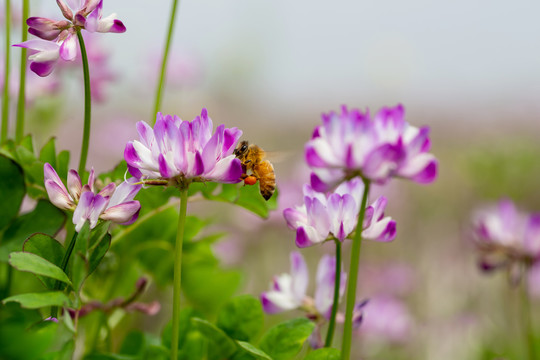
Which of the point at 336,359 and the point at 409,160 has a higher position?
the point at 409,160

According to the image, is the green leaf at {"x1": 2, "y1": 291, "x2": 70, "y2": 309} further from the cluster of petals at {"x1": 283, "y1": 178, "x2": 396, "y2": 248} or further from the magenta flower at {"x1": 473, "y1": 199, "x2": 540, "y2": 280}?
the magenta flower at {"x1": 473, "y1": 199, "x2": 540, "y2": 280}

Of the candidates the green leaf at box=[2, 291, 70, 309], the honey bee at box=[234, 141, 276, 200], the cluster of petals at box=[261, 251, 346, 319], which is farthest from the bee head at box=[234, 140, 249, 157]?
the green leaf at box=[2, 291, 70, 309]

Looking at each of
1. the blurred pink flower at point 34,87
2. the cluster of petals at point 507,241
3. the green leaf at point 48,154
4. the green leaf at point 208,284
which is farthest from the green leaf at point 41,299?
the cluster of petals at point 507,241

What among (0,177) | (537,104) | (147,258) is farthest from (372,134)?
(537,104)

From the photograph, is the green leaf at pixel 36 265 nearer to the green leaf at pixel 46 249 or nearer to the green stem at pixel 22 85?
the green leaf at pixel 46 249

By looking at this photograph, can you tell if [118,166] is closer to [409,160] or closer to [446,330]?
[409,160]

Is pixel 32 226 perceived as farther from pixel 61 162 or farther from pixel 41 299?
pixel 41 299

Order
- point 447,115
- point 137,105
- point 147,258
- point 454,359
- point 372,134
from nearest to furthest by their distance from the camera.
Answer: point 372,134
point 147,258
point 454,359
point 137,105
point 447,115
